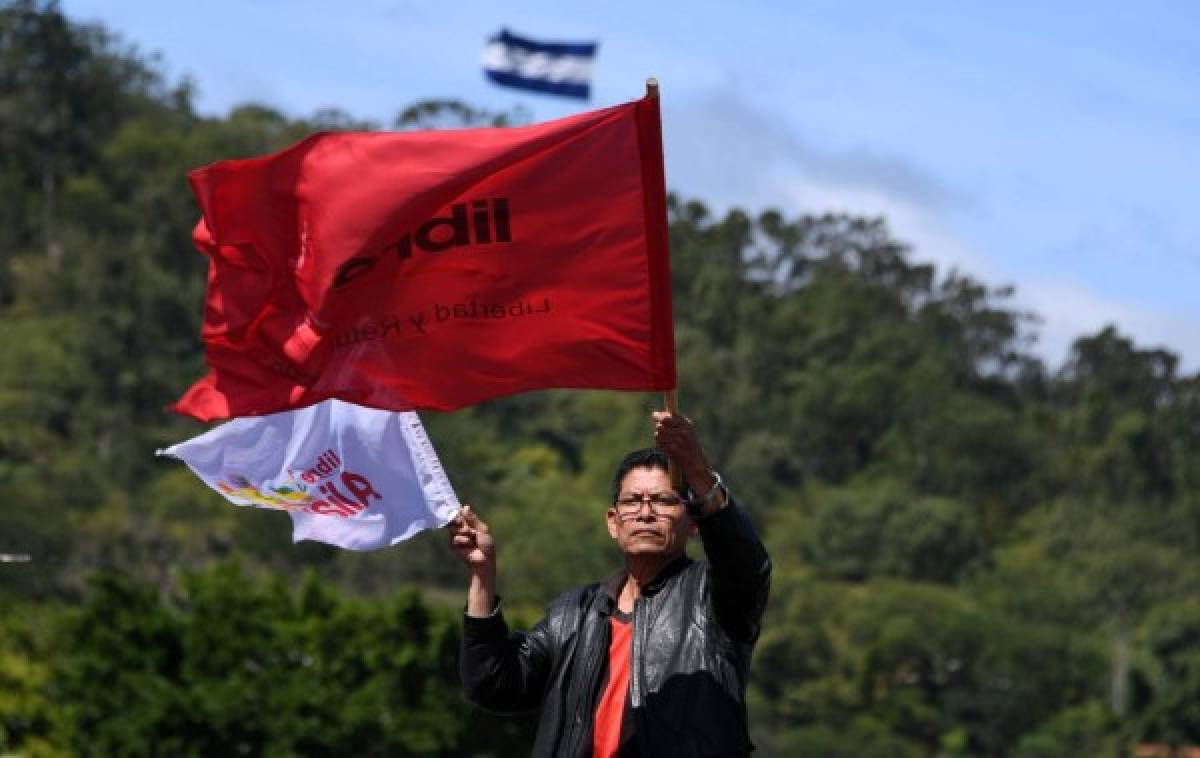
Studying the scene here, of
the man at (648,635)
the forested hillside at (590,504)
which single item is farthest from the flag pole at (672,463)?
the forested hillside at (590,504)

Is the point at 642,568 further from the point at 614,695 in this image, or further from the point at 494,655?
the point at 494,655

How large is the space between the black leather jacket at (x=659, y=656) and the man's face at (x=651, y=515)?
9cm

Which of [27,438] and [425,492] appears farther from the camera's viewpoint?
[27,438]

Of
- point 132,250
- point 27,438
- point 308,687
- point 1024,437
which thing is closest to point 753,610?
point 308,687

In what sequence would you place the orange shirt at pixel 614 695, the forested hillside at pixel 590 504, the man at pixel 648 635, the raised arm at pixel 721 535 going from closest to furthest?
the raised arm at pixel 721 535 → the man at pixel 648 635 → the orange shirt at pixel 614 695 → the forested hillside at pixel 590 504

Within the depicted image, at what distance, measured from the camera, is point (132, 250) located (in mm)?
80125

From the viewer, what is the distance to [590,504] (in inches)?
2650

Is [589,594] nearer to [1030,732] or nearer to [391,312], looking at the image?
[391,312]

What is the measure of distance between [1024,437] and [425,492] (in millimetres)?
78164

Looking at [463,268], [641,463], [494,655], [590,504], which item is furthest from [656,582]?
[590,504]

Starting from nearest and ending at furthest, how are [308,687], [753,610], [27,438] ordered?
1. [753,610]
2. [308,687]
3. [27,438]

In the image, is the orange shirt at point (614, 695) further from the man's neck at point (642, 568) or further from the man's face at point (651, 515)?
the man's face at point (651, 515)

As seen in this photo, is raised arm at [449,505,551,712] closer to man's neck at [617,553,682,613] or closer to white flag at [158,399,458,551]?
man's neck at [617,553,682,613]

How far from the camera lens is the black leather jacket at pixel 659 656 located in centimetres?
745
